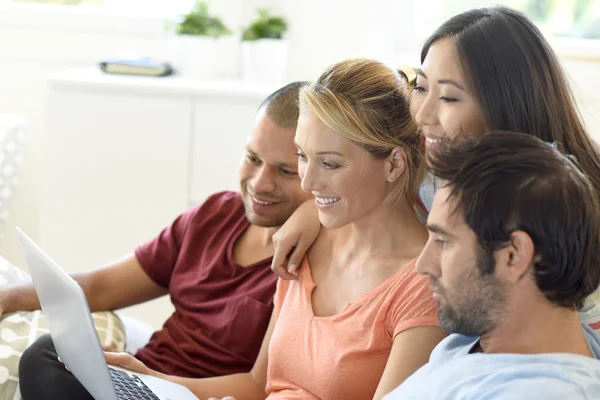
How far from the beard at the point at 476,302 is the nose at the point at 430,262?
1.2 inches

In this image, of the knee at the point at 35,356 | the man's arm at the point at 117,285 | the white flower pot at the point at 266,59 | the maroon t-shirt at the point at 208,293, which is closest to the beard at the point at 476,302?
the maroon t-shirt at the point at 208,293

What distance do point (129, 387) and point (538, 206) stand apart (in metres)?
0.81

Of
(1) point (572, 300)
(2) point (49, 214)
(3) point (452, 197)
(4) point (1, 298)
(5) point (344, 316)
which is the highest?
(3) point (452, 197)

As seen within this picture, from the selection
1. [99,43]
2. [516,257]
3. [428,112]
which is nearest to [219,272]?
[428,112]

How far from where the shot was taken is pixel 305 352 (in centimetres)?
154

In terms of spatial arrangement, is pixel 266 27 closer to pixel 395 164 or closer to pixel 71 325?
pixel 395 164

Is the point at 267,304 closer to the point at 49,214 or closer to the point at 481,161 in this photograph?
the point at 481,161

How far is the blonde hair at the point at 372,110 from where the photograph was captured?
1480mm

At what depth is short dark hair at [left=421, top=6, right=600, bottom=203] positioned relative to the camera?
1.37m

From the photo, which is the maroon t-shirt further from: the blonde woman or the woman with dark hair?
the woman with dark hair

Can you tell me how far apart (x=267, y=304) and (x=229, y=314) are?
0.28 ft

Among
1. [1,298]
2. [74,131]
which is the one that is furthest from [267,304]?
[74,131]

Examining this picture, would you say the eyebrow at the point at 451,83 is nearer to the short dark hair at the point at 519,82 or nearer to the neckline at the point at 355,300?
the short dark hair at the point at 519,82

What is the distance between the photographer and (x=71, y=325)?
1399 millimetres
